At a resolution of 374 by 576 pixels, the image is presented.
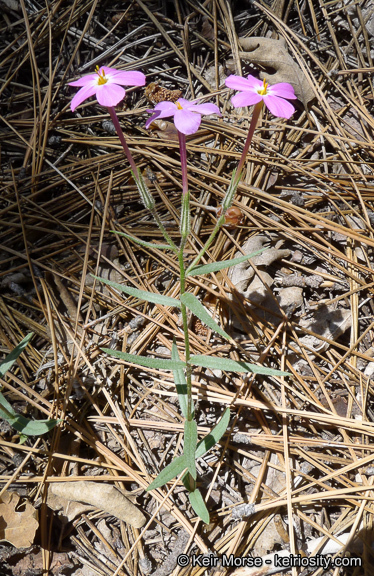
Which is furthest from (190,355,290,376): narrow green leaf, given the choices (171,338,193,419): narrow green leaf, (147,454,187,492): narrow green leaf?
(147,454,187,492): narrow green leaf

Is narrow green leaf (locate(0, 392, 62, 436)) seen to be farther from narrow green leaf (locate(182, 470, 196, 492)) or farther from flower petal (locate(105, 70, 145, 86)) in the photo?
flower petal (locate(105, 70, 145, 86))

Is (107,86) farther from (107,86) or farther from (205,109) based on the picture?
(205,109)

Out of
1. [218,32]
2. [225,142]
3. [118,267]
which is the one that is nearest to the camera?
[118,267]

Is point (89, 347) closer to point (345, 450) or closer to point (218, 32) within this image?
point (345, 450)

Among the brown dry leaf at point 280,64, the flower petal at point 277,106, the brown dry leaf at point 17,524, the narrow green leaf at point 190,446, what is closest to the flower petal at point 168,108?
the flower petal at point 277,106

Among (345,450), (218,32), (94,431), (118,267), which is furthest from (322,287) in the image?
(218,32)

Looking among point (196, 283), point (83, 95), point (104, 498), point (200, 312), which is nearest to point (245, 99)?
point (83, 95)
